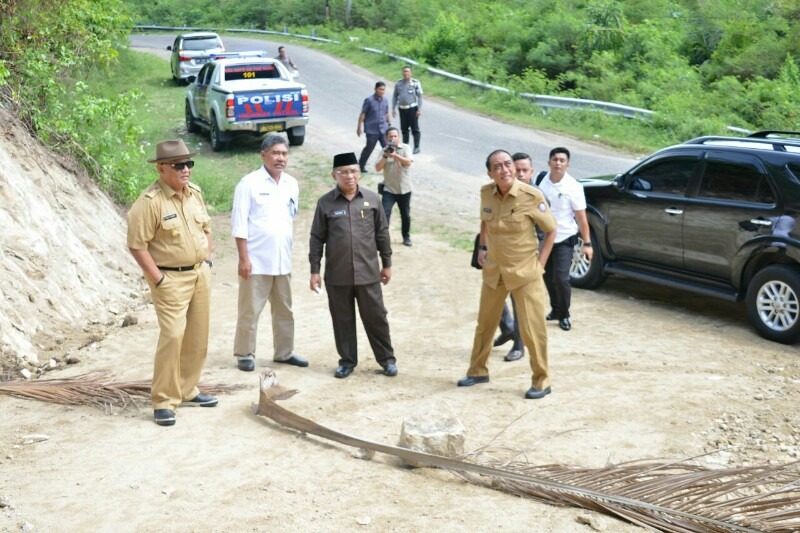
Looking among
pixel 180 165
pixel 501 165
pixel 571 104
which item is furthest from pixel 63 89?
pixel 571 104

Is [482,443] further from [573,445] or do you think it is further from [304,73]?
[304,73]

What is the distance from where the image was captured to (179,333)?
6.68m

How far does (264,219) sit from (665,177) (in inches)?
181

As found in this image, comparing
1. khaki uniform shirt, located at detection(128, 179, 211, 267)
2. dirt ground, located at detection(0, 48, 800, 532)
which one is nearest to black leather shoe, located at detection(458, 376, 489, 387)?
dirt ground, located at detection(0, 48, 800, 532)

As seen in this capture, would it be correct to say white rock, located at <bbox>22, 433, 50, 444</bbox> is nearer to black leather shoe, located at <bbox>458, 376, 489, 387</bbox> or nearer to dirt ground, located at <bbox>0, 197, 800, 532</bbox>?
dirt ground, located at <bbox>0, 197, 800, 532</bbox>

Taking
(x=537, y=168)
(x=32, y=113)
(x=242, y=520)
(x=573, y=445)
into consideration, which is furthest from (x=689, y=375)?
(x=537, y=168)

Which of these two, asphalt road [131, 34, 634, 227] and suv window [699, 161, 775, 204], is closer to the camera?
suv window [699, 161, 775, 204]

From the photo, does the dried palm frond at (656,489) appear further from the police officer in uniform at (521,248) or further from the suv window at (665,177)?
the suv window at (665,177)

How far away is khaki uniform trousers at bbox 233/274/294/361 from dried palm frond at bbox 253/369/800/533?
2.29 metres

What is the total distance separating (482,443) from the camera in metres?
6.57

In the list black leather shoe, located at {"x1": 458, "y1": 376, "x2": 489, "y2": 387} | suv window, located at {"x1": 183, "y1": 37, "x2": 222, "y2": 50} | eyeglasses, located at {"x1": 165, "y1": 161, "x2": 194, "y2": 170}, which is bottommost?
black leather shoe, located at {"x1": 458, "y1": 376, "x2": 489, "y2": 387}

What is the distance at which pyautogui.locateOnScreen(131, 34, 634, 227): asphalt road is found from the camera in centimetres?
1617

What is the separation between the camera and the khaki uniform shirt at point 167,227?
6523mm

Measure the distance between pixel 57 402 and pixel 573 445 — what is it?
3.69 metres
